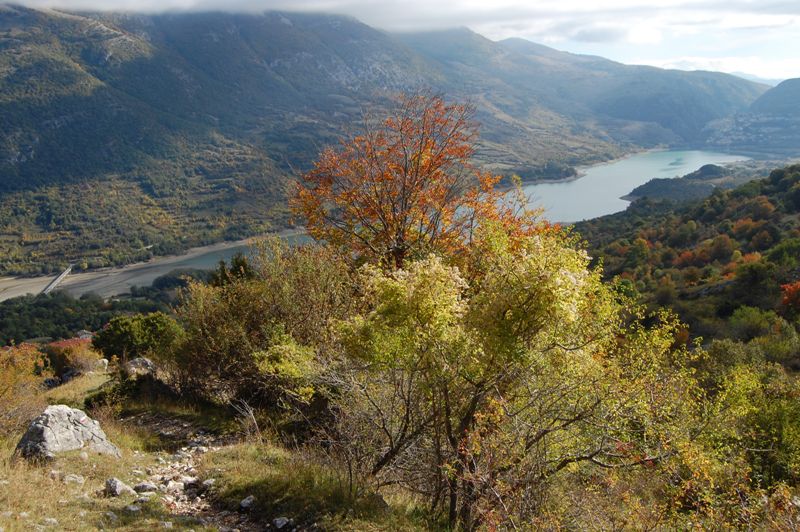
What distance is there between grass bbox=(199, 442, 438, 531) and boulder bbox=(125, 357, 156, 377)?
7.11 m

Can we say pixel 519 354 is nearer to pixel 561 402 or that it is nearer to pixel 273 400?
pixel 561 402

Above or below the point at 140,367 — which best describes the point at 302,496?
above

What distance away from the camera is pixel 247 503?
719 centimetres

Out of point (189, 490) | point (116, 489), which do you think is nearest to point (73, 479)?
point (116, 489)

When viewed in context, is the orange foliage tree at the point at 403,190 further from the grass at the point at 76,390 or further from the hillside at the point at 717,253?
the grass at the point at 76,390

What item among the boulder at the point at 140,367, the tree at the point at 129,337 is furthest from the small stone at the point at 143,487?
the tree at the point at 129,337

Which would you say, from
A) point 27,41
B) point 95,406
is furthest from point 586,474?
point 27,41

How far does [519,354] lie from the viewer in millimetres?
5871

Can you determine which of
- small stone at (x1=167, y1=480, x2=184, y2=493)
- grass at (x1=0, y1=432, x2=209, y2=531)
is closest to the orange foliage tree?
small stone at (x1=167, y1=480, x2=184, y2=493)

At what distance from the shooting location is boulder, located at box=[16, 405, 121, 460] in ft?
25.8

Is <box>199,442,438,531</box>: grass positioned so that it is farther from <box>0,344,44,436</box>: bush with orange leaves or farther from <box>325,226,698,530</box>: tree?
<box>0,344,44,436</box>: bush with orange leaves

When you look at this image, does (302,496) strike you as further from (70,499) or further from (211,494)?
(70,499)

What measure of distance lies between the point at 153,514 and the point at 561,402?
520cm

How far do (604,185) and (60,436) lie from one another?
441 ft
